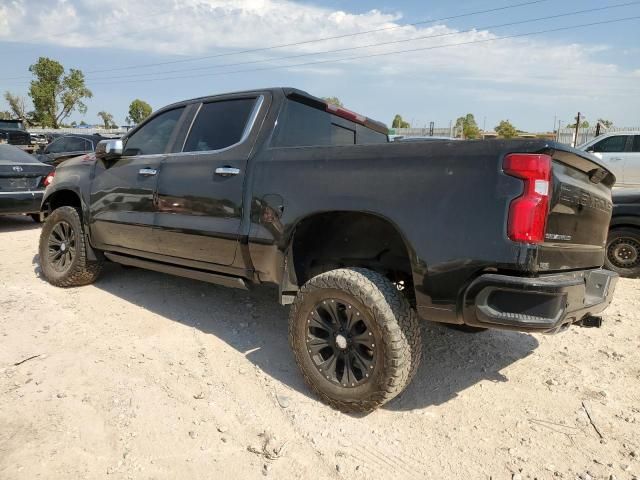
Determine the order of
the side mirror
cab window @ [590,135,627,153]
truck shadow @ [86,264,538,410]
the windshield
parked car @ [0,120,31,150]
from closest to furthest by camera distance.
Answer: truck shadow @ [86,264,538,410] < the side mirror < cab window @ [590,135,627,153] < parked car @ [0,120,31,150] < the windshield

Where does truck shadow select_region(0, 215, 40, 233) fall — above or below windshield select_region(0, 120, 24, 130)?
below

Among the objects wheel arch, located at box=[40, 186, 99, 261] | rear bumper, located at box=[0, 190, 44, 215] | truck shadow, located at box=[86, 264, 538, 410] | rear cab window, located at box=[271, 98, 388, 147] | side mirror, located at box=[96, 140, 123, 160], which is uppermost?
rear cab window, located at box=[271, 98, 388, 147]

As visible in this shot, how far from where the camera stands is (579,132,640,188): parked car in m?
12.1

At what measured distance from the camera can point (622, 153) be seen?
12.2 metres

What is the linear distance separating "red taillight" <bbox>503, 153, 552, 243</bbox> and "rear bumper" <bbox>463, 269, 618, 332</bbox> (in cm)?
21

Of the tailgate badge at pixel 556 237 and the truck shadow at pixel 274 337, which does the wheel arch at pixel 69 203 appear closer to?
the truck shadow at pixel 274 337

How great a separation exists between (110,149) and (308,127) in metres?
1.86

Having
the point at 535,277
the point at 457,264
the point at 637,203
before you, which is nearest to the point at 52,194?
the point at 457,264

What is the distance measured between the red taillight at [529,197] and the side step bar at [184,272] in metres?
1.91

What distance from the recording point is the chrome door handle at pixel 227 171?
3346mm

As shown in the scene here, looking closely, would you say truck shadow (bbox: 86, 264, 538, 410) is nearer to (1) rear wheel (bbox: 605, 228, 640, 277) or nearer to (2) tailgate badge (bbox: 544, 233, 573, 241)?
(2) tailgate badge (bbox: 544, 233, 573, 241)

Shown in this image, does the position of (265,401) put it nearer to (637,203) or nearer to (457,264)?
(457,264)

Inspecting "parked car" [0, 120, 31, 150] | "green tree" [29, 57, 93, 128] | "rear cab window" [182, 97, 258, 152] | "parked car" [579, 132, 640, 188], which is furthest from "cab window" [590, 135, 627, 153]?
"green tree" [29, 57, 93, 128]

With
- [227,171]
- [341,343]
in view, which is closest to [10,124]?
[227,171]
